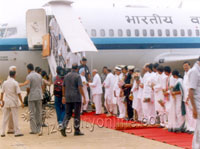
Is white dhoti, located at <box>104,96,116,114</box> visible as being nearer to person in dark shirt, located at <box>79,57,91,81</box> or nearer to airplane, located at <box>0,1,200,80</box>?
person in dark shirt, located at <box>79,57,91,81</box>

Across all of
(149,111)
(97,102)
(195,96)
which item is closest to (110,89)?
(97,102)

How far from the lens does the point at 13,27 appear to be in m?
19.1

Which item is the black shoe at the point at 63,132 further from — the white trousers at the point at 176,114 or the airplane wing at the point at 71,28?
the airplane wing at the point at 71,28

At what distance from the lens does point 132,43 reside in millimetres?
20078

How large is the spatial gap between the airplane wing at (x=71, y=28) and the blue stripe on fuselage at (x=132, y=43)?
2614 millimetres

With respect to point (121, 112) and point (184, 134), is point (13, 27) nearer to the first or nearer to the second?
point (121, 112)

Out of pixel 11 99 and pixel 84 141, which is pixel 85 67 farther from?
pixel 84 141

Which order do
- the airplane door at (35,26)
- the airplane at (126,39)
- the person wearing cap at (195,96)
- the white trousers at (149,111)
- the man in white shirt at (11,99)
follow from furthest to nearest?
1. the airplane at (126,39)
2. the airplane door at (35,26)
3. the white trousers at (149,111)
4. the man in white shirt at (11,99)
5. the person wearing cap at (195,96)

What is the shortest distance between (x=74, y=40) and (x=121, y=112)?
288cm

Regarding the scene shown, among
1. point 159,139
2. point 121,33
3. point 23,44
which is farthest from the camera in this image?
point 121,33

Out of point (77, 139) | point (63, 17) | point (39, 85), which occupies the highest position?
point (63, 17)

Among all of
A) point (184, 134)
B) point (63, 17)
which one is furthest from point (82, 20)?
point (184, 134)

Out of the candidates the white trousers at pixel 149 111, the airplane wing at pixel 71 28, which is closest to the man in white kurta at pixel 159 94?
the white trousers at pixel 149 111

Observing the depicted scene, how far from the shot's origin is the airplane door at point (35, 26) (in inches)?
733
